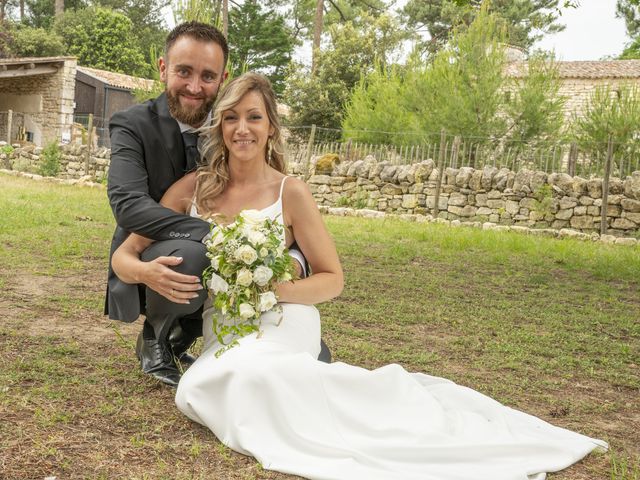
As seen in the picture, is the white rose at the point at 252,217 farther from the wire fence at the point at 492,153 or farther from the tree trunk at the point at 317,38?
the tree trunk at the point at 317,38

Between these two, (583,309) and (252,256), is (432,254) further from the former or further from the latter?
(252,256)

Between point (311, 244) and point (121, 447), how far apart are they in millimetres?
1443

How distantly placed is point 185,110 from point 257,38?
3595cm

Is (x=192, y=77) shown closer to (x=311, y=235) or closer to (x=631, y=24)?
(x=311, y=235)

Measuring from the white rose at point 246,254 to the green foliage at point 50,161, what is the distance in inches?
851

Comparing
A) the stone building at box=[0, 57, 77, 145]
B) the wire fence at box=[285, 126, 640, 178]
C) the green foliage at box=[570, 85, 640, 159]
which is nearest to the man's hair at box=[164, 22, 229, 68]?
the wire fence at box=[285, 126, 640, 178]

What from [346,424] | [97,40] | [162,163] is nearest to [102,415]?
[346,424]

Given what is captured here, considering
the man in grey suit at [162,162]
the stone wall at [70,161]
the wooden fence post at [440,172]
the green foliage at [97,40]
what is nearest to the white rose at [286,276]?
the man in grey suit at [162,162]

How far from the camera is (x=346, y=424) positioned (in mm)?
3555

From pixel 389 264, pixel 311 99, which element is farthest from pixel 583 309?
pixel 311 99

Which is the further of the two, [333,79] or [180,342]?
[333,79]

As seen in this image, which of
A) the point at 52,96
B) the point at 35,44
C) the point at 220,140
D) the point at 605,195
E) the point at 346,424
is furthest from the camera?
the point at 35,44

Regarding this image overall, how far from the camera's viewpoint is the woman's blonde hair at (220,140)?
4.09 metres

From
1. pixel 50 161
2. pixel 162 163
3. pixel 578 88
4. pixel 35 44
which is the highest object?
pixel 35 44
